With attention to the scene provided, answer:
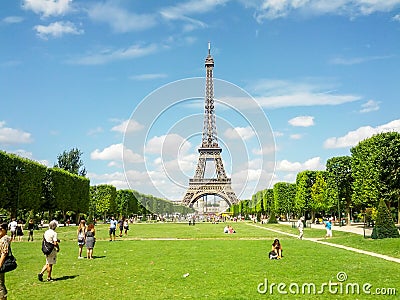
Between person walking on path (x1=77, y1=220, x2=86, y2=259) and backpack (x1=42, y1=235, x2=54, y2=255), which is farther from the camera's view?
person walking on path (x1=77, y1=220, x2=86, y2=259)

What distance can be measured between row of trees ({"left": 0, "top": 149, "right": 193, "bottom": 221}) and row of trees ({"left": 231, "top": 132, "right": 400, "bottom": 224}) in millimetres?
30139

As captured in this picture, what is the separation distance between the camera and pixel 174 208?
134m

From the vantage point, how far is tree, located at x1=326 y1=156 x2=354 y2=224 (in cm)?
6331

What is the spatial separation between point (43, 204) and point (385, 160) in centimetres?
4223

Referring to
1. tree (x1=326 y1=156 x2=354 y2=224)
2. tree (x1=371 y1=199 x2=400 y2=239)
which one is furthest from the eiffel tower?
tree (x1=371 y1=199 x2=400 y2=239)

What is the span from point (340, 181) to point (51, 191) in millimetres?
39160

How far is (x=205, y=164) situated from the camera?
390ft

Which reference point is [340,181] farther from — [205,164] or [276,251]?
[205,164]

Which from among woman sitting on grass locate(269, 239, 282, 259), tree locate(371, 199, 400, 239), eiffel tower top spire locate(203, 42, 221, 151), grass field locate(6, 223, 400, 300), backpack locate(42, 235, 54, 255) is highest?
eiffel tower top spire locate(203, 42, 221, 151)

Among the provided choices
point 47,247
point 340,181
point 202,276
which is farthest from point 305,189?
point 47,247

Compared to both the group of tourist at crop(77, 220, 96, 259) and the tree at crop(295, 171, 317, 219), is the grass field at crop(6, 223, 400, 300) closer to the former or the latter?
the group of tourist at crop(77, 220, 96, 259)

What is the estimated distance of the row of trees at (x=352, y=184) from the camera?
156ft

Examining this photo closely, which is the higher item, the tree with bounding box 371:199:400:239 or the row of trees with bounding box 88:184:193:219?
the row of trees with bounding box 88:184:193:219

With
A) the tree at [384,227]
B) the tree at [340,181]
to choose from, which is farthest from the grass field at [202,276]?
the tree at [340,181]
